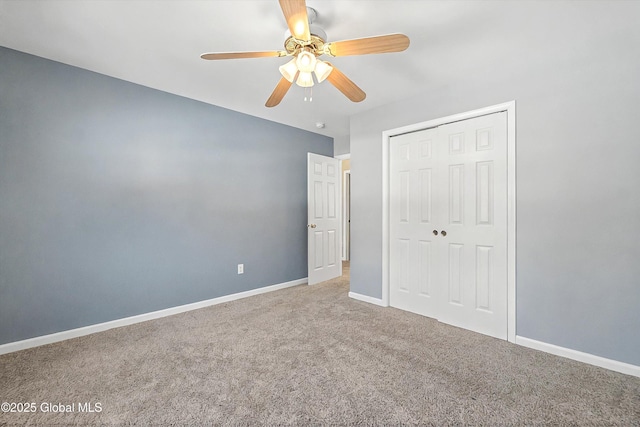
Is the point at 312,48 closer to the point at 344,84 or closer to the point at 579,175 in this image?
the point at 344,84

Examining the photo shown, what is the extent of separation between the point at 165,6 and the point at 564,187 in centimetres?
310

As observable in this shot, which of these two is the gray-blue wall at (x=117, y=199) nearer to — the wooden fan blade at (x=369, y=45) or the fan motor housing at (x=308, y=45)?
the fan motor housing at (x=308, y=45)

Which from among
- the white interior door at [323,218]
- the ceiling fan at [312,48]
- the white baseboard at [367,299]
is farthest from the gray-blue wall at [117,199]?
the ceiling fan at [312,48]

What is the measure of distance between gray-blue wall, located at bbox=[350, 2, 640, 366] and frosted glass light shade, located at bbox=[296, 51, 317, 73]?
123 cm

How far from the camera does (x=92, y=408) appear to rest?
164 centimetres

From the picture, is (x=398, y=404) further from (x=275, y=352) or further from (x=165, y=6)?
(x=165, y=6)

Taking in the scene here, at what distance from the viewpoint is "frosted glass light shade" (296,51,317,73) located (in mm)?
1744

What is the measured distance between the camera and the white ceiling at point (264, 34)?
1.76 m

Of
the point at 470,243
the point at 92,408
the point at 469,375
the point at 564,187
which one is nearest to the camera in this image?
the point at 92,408

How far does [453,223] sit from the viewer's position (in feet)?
9.30

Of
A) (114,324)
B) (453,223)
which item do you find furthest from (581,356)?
(114,324)

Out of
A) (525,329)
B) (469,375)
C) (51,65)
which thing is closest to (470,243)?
(525,329)

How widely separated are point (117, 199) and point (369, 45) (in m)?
2.67

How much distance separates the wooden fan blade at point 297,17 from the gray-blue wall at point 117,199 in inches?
86.4
